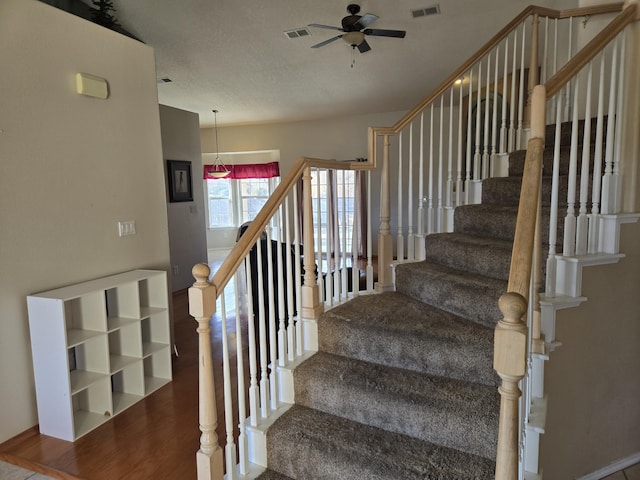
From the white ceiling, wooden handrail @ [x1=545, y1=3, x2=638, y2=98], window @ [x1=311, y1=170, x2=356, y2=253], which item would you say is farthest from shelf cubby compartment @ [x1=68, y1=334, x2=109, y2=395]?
the white ceiling

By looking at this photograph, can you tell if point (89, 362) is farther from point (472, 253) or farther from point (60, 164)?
point (472, 253)

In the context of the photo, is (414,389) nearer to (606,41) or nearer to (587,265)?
(587,265)

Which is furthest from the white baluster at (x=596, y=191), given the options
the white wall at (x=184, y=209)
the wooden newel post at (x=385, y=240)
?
the white wall at (x=184, y=209)

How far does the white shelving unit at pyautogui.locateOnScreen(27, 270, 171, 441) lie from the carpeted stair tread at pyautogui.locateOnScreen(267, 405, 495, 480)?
1305 mm

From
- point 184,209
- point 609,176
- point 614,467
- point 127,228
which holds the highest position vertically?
point 609,176

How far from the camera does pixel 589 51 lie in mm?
1944

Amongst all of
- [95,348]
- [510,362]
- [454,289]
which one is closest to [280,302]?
[454,289]

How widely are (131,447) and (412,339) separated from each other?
1660mm

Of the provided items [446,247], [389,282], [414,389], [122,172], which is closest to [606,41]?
[446,247]

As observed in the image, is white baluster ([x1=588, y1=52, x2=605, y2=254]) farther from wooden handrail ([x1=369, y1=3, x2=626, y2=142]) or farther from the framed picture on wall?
the framed picture on wall

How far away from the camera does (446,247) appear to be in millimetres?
2600

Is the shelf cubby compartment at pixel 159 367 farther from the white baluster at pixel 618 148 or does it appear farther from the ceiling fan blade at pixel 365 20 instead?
the ceiling fan blade at pixel 365 20

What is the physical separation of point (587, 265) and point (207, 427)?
6.44 feet

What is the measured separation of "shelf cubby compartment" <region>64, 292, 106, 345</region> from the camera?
2.49m
